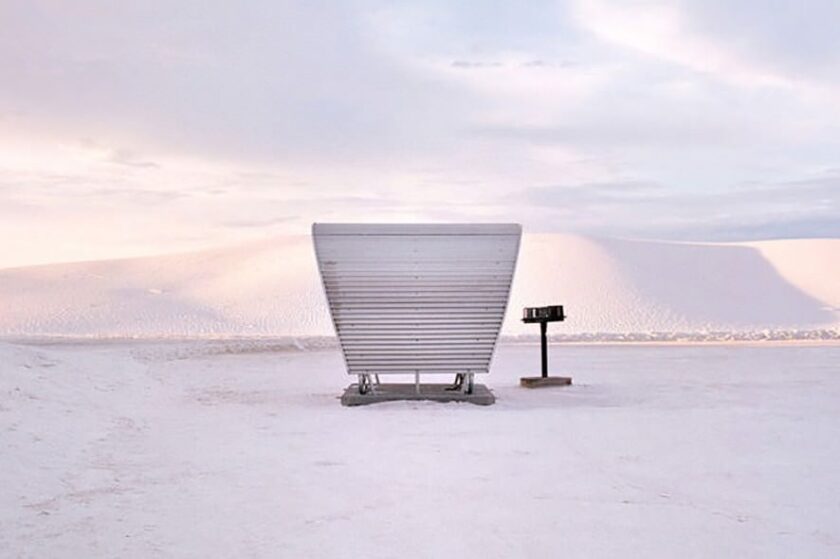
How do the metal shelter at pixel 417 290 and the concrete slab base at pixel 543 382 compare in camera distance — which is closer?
the metal shelter at pixel 417 290

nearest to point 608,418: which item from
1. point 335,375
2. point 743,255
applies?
point 335,375

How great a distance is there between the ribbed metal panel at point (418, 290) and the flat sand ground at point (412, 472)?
0.66 m

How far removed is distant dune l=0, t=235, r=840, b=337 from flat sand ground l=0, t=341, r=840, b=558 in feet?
101

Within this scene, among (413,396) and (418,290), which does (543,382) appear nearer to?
(413,396)

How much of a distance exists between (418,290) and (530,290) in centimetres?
3950

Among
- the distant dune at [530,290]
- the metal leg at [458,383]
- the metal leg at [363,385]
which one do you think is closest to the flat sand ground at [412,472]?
the metal leg at [363,385]

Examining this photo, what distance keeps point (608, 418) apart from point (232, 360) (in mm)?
11425

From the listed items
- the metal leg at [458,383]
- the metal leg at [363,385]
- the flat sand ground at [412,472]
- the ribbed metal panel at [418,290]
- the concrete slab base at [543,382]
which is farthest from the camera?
the concrete slab base at [543,382]

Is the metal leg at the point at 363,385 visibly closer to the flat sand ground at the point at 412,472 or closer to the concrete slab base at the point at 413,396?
the concrete slab base at the point at 413,396

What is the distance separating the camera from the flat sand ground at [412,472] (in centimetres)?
496

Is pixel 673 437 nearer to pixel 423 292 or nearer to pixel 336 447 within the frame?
pixel 336 447

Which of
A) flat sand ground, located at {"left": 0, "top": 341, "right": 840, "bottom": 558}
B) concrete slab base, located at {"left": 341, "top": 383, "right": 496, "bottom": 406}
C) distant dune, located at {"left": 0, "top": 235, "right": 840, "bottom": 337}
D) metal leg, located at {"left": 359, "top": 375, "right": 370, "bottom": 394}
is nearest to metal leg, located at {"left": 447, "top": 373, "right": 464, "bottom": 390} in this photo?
concrete slab base, located at {"left": 341, "top": 383, "right": 496, "bottom": 406}

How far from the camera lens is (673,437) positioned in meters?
8.35

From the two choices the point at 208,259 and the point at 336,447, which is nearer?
the point at 336,447
